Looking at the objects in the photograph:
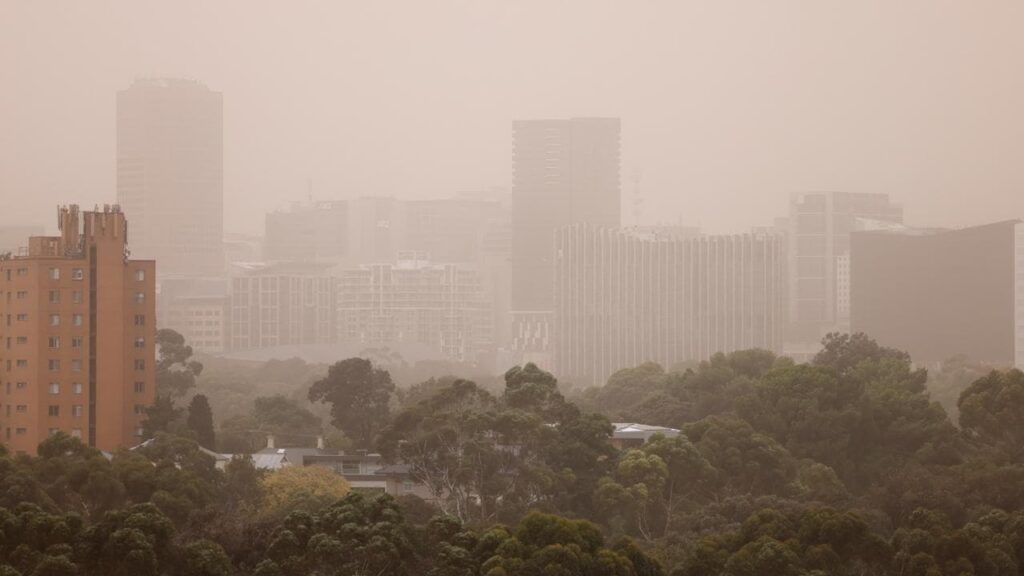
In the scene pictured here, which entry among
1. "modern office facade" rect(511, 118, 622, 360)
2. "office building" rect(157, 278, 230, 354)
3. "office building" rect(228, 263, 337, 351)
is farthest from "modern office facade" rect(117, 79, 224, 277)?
"modern office facade" rect(511, 118, 622, 360)

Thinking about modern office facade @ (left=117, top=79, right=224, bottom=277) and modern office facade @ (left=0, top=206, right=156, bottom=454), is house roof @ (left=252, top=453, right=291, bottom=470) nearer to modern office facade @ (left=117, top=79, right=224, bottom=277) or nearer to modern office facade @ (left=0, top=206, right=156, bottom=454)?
modern office facade @ (left=0, top=206, right=156, bottom=454)

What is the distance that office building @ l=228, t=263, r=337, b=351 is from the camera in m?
141

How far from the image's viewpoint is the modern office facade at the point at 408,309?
462 ft

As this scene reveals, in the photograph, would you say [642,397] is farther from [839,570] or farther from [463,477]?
[839,570]

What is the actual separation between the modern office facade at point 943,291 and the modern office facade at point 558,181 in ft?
149

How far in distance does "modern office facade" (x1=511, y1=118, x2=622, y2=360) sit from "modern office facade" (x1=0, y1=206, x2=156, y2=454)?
113163 millimetres

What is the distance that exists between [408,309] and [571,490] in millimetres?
105161

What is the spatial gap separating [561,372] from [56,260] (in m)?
91.7

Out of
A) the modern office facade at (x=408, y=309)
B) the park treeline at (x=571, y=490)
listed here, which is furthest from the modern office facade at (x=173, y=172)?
the park treeline at (x=571, y=490)

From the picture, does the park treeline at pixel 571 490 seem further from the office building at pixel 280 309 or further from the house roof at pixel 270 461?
the office building at pixel 280 309

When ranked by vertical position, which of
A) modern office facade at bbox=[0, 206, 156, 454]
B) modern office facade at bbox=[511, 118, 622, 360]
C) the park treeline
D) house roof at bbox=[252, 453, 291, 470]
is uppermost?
modern office facade at bbox=[511, 118, 622, 360]

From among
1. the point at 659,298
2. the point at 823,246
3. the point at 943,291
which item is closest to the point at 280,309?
the point at 659,298

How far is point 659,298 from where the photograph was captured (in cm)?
13900

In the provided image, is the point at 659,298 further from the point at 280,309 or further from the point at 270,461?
the point at 270,461
